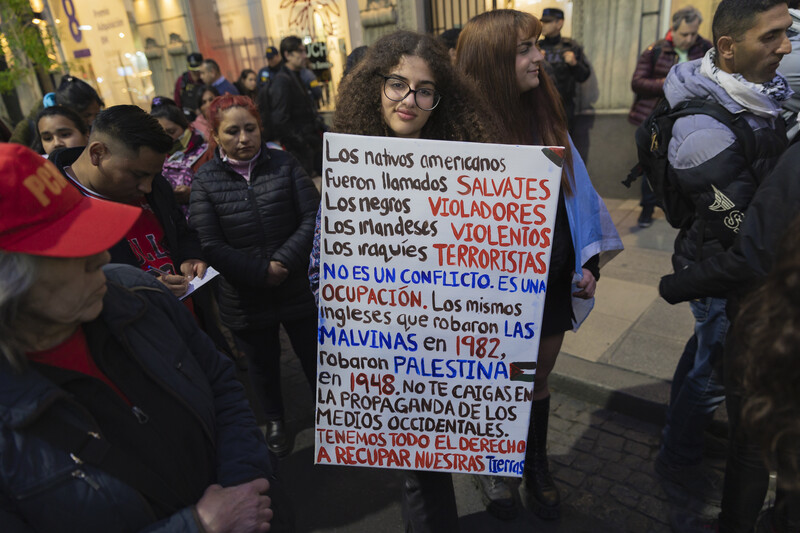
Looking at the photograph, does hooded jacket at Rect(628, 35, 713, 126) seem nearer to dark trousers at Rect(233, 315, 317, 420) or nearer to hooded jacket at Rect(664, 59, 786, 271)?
hooded jacket at Rect(664, 59, 786, 271)

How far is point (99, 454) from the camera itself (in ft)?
3.81

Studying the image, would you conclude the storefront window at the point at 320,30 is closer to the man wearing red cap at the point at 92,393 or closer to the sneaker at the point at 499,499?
the sneaker at the point at 499,499

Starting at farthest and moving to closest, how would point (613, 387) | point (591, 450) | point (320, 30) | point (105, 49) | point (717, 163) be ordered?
Result: point (105, 49), point (320, 30), point (613, 387), point (591, 450), point (717, 163)

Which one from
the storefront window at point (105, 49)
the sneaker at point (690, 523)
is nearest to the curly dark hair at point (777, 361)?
the sneaker at point (690, 523)

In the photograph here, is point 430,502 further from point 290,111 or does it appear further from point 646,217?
point 290,111

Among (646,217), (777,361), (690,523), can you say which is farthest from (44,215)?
(646,217)

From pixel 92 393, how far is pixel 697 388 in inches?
91.8

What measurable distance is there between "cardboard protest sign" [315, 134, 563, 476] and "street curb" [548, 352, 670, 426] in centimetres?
148

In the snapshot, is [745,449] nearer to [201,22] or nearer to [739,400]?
[739,400]

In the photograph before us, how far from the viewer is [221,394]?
163cm

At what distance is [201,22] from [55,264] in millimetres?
11464

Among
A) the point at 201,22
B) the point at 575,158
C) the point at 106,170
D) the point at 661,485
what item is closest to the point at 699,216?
the point at 575,158

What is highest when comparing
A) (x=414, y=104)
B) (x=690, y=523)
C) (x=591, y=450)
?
(x=414, y=104)

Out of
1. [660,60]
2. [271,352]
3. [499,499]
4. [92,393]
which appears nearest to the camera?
[92,393]
